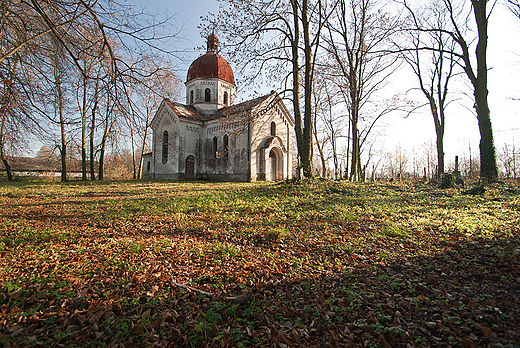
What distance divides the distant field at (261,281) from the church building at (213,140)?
17462 mm

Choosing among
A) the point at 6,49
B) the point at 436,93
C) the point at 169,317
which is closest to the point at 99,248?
the point at 169,317

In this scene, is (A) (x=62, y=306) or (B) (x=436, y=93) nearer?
(A) (x=62, y=306)

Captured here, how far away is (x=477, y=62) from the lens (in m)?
11.4

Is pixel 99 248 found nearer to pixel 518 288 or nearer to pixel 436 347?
pixel 436 347

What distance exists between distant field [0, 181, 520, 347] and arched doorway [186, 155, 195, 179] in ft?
65.9

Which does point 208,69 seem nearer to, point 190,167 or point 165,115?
point 165,115

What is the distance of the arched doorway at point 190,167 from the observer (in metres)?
26.2

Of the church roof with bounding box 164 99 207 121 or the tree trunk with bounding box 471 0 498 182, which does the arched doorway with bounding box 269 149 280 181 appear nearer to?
the church roof with bounding box 164 99 207 121

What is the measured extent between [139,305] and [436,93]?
23387mm

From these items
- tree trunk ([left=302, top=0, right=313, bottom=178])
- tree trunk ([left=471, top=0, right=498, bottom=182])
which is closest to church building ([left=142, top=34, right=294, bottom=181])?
tree trunk ([left=302, top=0, right=313, bottom=178])

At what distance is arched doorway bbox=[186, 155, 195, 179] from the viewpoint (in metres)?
26.2

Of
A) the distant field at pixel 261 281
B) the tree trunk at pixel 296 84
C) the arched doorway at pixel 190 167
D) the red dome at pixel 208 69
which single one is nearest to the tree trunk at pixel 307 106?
the tree trunk at pixel 296 84

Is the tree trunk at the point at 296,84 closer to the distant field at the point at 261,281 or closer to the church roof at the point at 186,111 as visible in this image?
the distant field at the point at 261,281

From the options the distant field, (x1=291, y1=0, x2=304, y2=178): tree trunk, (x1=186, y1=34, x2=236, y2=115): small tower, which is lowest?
the distant field
